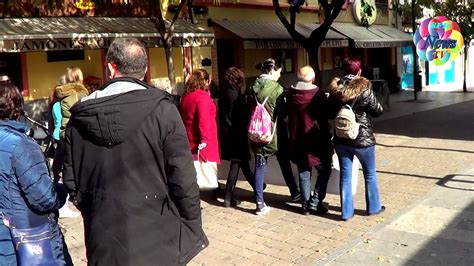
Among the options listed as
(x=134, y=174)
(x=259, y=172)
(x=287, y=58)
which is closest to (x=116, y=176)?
(x=134, y=174)

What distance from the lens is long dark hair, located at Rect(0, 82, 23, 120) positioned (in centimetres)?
294

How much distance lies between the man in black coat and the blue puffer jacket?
12.4 inches

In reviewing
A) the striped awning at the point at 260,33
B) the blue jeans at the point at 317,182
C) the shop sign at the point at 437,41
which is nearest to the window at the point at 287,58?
the striped awning at the point at 260,33

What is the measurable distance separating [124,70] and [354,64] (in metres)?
3.46

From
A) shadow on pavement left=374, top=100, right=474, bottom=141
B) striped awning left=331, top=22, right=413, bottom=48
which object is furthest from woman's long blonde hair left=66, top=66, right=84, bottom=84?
striped awning left=331, top=22, right=413, bottom=48

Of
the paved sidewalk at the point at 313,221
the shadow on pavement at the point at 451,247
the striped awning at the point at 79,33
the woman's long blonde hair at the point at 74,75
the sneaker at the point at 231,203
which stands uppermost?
the striped awning at the point at 79,33

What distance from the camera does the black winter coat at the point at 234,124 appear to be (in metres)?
6.09

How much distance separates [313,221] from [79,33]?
674 cm

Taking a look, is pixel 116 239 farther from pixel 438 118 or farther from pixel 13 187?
pixel 438 118

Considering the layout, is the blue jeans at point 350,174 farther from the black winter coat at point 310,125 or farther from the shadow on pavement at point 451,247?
the shadow on pavement at point 451,247

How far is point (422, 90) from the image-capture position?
76.6 feet

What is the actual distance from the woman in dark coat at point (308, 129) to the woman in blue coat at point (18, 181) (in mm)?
3156

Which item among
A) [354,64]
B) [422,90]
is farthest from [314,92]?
[422,90]

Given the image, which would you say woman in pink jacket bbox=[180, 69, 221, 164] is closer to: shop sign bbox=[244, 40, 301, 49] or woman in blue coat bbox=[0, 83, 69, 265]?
woman in blue coat bbox=[0, 83, 69, 265]
